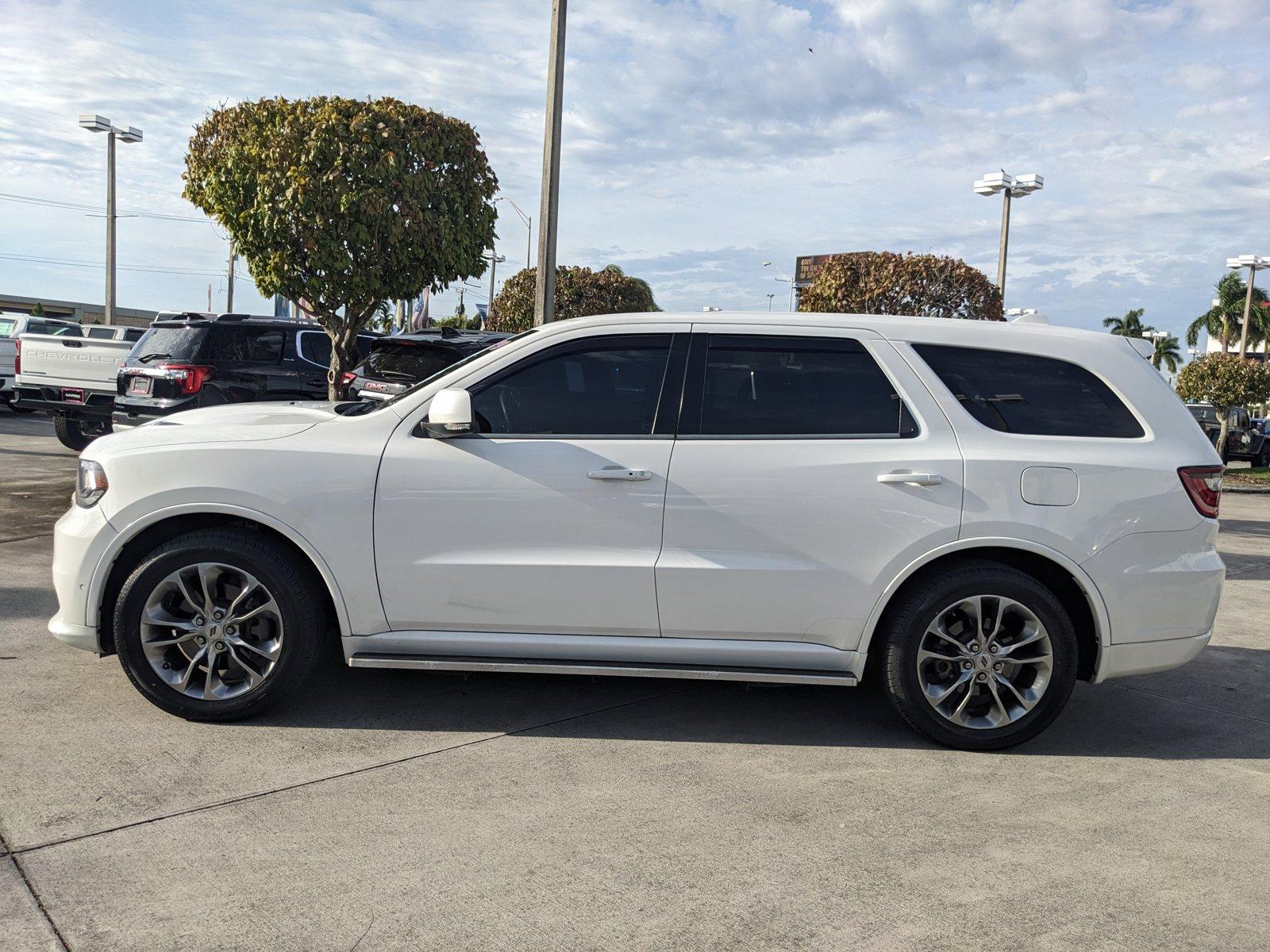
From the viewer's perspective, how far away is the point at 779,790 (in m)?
4.11

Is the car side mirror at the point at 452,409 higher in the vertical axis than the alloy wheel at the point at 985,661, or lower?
higher

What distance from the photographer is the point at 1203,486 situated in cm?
450

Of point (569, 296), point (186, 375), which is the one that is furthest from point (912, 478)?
point (569, 296)

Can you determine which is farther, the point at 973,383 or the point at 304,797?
the point at 973,383

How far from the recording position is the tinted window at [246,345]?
1193cm

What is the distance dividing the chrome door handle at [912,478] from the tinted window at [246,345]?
926cm

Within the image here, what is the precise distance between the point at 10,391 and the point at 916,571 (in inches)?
777

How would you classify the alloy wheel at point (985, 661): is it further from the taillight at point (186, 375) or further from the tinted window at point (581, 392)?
the taillight at point (186, 375)

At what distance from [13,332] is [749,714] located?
781 inches

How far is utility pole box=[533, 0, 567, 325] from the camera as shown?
37.8 feet

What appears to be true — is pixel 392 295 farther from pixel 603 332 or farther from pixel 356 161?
pixel 603 332

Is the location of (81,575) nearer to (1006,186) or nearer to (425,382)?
(425,382)

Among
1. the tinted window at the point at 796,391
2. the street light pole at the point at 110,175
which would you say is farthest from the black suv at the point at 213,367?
the street light pole at the point at 110,175

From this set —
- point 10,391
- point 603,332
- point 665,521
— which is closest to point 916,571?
point 665,521
